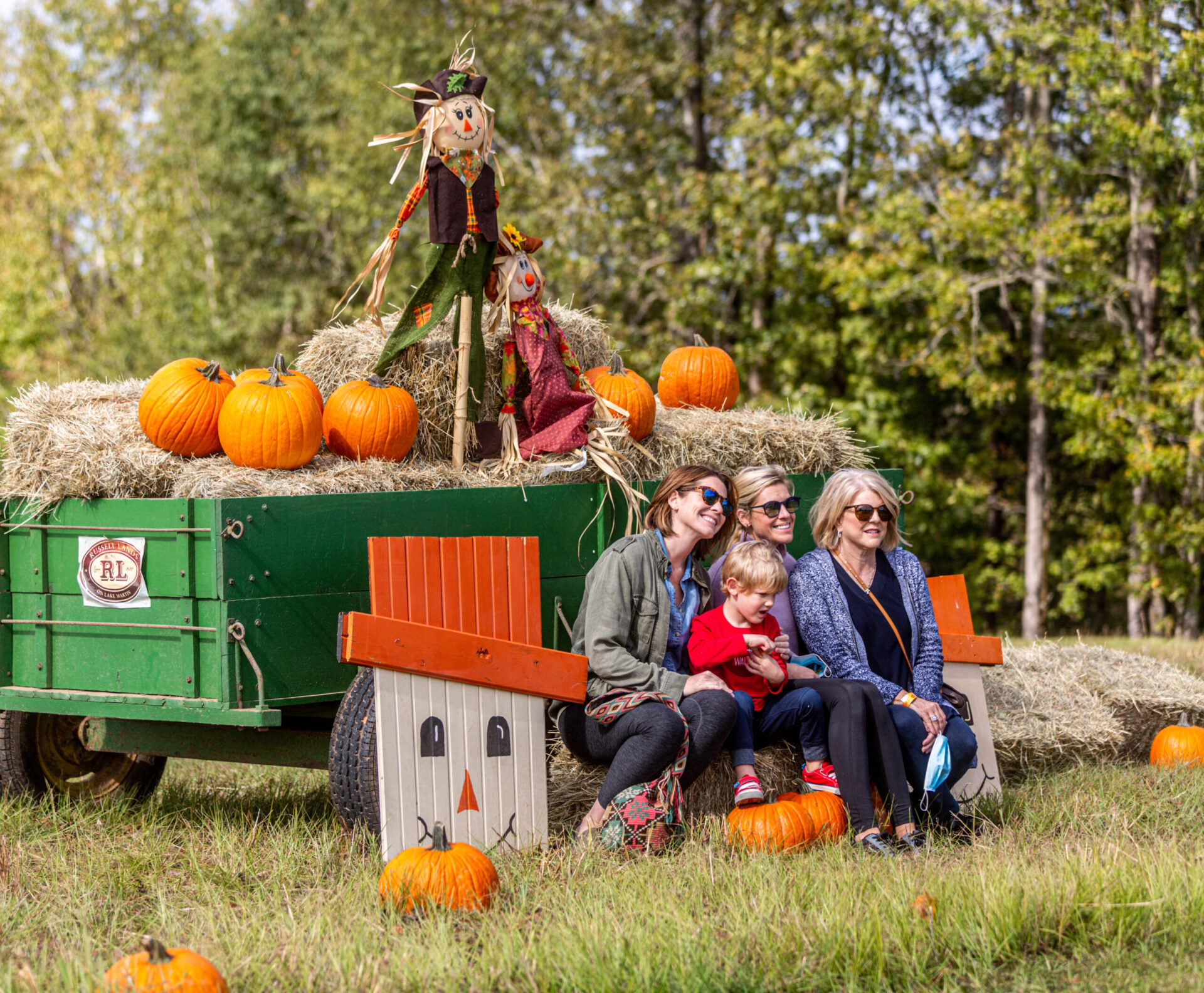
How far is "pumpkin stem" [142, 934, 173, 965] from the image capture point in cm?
262

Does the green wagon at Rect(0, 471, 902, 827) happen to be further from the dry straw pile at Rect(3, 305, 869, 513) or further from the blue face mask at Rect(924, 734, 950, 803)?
the blue face mask at Rect(924, 734, 950, 803)

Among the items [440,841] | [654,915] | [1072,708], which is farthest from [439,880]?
[1072,708]

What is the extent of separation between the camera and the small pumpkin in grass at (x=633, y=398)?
552 centimetres

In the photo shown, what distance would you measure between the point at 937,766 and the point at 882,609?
651 mm

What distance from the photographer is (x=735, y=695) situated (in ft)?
14.5

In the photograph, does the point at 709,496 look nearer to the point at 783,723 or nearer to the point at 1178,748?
the point at 783,723

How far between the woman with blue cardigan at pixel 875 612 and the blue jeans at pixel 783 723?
10.3 inches

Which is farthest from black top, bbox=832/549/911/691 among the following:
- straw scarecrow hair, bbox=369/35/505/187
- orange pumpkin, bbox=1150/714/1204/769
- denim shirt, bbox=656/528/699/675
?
straw scarecrow hair, bbox=369/35/505/187

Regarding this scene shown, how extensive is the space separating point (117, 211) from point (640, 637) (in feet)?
73.5

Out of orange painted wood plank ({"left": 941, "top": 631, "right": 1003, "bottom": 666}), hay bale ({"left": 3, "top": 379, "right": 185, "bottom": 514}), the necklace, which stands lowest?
orange painted wood plank ({"left": 941, "top": 631, "right": 1003, "bottom": 666})

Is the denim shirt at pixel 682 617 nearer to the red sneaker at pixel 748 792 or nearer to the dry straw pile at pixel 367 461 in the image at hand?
the red sneaker at pixel 748 792

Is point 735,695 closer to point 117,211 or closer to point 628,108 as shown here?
point 628,108

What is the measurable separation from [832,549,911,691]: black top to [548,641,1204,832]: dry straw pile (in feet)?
1.65

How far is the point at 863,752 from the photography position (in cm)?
426
